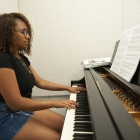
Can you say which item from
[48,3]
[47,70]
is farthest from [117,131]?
[48,3]

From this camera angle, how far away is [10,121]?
0.91 meters

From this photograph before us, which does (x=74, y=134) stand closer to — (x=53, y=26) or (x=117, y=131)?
A: (x=117, y=131)

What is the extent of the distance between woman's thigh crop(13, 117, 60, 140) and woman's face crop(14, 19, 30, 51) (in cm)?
55

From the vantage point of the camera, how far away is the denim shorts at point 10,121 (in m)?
0.86

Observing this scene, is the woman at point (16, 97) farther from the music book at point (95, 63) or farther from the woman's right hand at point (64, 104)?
the music book at point (95, 63)

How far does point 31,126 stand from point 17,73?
1.20 feet

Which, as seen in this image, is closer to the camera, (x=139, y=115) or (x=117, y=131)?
(x=117, y=131)

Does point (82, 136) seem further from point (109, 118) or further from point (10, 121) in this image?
point (10, 121)

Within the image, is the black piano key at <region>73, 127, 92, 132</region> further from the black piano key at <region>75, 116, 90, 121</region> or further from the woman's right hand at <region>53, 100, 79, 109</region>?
the woman's right hand at <region>53, 100, 79, 109</region>

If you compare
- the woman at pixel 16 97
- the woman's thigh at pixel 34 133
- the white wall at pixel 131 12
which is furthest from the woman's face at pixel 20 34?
the white wall at pixel 131 12

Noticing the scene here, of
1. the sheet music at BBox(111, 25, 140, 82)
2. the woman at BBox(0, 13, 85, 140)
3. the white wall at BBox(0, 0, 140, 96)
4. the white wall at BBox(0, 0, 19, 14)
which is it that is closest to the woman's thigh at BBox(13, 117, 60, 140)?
the woman at BBox(0, 13, 85, 140)

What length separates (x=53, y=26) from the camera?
6.42 feet

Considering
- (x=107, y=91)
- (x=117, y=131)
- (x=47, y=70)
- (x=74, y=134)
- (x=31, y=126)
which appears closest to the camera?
(x=117, y=131)

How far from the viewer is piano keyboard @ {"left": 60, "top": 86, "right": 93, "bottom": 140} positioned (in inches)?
25.6
